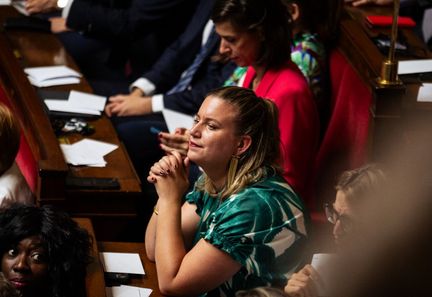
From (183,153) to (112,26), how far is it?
2.20 metres

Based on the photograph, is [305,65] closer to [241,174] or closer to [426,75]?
[426,75]

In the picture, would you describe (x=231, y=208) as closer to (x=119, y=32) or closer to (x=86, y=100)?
(x=86, y=100)

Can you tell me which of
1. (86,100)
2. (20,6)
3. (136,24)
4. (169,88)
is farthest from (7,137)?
(20,6)

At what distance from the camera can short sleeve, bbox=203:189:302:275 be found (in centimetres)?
219

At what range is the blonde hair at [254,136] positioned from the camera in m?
2.32

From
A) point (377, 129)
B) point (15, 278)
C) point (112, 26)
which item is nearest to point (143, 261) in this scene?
point (15, 278)

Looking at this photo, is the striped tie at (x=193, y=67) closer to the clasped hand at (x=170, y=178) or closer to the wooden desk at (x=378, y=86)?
the wooden desk at (x=378, y=86)

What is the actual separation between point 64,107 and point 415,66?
5.37ft

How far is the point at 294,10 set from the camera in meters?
3.30

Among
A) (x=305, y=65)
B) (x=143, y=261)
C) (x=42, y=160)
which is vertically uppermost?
(x=305, y=65)

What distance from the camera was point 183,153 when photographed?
2.67 m

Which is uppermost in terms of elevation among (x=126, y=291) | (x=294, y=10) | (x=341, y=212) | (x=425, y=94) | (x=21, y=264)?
(x=294, y=10)

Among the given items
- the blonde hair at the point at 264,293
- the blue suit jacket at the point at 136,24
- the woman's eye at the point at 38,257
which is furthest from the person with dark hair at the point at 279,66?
the blue suit jacket at the point at 136,24

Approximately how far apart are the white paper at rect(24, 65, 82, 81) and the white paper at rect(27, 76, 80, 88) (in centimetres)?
2
